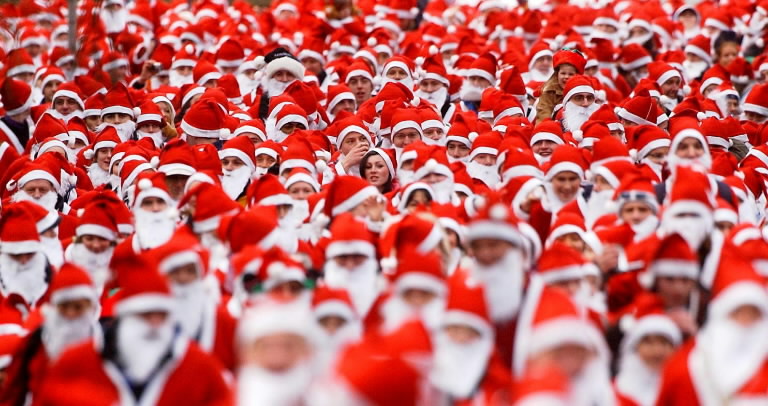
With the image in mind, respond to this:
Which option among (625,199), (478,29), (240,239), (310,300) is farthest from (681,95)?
(310,300)

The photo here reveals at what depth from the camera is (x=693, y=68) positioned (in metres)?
18.2

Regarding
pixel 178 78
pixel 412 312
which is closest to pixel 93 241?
pixel 412 312

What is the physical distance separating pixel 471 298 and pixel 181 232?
2269mm

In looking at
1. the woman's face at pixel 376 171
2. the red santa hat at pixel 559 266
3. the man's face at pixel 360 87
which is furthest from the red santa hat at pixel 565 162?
the man's face at pixel 360 87

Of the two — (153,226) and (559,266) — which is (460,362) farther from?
(153,226)

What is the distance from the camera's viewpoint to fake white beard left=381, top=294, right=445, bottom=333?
8508 millimetres

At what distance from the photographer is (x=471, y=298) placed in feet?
27.9

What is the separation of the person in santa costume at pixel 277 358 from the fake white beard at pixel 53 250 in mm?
4158

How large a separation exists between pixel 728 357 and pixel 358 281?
7.85ft

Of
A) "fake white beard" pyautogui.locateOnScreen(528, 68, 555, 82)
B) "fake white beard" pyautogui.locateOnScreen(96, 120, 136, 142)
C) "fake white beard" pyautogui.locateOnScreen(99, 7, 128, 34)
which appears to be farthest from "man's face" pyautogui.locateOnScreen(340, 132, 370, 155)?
"fake white beard" pyautogui.locateOnScreen(99, 7, 128, 34)

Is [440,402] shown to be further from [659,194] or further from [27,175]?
[27,175]

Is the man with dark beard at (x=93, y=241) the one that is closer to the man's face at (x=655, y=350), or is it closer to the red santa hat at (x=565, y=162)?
the red santa hat at (x=565, y=162)

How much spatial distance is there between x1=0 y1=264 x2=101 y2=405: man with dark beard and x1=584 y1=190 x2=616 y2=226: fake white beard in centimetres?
378

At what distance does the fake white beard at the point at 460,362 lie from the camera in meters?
8.30
